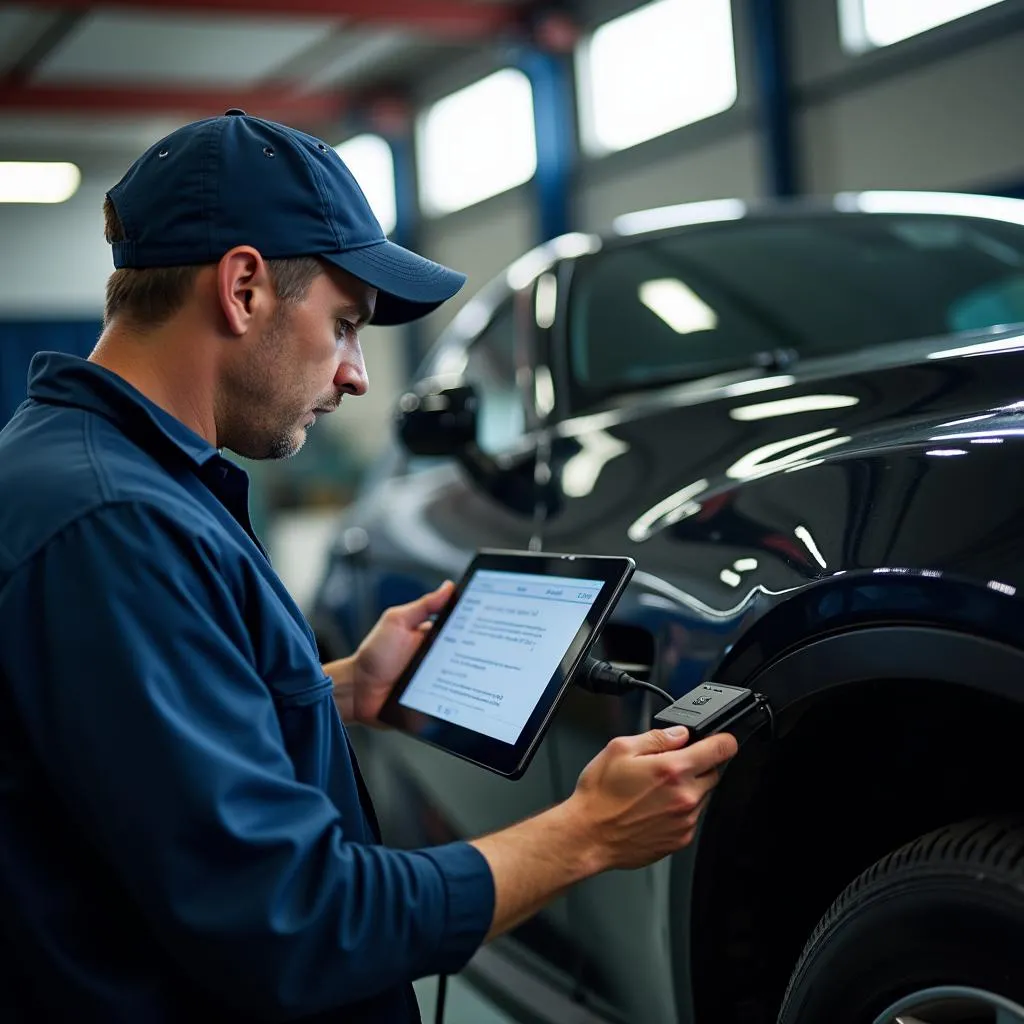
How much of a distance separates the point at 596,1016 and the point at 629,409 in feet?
3.06

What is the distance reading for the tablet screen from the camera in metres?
1.50

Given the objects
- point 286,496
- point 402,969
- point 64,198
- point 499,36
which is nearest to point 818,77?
point 499,36

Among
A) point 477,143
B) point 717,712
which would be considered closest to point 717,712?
point 717,712

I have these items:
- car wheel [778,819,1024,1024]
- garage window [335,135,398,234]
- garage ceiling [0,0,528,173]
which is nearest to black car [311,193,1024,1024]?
car wheel [778,819,1024,1024]

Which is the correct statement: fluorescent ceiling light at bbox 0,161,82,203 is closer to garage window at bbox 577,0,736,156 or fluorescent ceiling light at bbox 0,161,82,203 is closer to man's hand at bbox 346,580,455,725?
garage window at bbox 577,0,736,156

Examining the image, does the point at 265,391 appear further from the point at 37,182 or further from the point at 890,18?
the point at 37,182

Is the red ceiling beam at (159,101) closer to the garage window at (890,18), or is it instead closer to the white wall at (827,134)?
the white wall at (827,134)

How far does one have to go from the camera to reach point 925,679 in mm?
1204

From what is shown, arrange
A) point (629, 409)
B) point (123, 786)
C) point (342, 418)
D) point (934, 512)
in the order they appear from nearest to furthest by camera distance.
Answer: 1. point (123, 786)
2. point (934, 512)
3. point (629, 409)
4. point (342, 418)

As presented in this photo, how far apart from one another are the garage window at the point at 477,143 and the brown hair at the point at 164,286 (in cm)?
901

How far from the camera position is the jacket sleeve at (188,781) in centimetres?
106

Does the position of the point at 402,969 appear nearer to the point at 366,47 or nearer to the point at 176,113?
the point at 366,47

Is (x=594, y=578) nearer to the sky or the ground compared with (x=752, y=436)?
nearer to the ground

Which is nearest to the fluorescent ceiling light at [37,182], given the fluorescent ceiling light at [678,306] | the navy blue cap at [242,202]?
the fluorescent ceiling light at [678,306]
